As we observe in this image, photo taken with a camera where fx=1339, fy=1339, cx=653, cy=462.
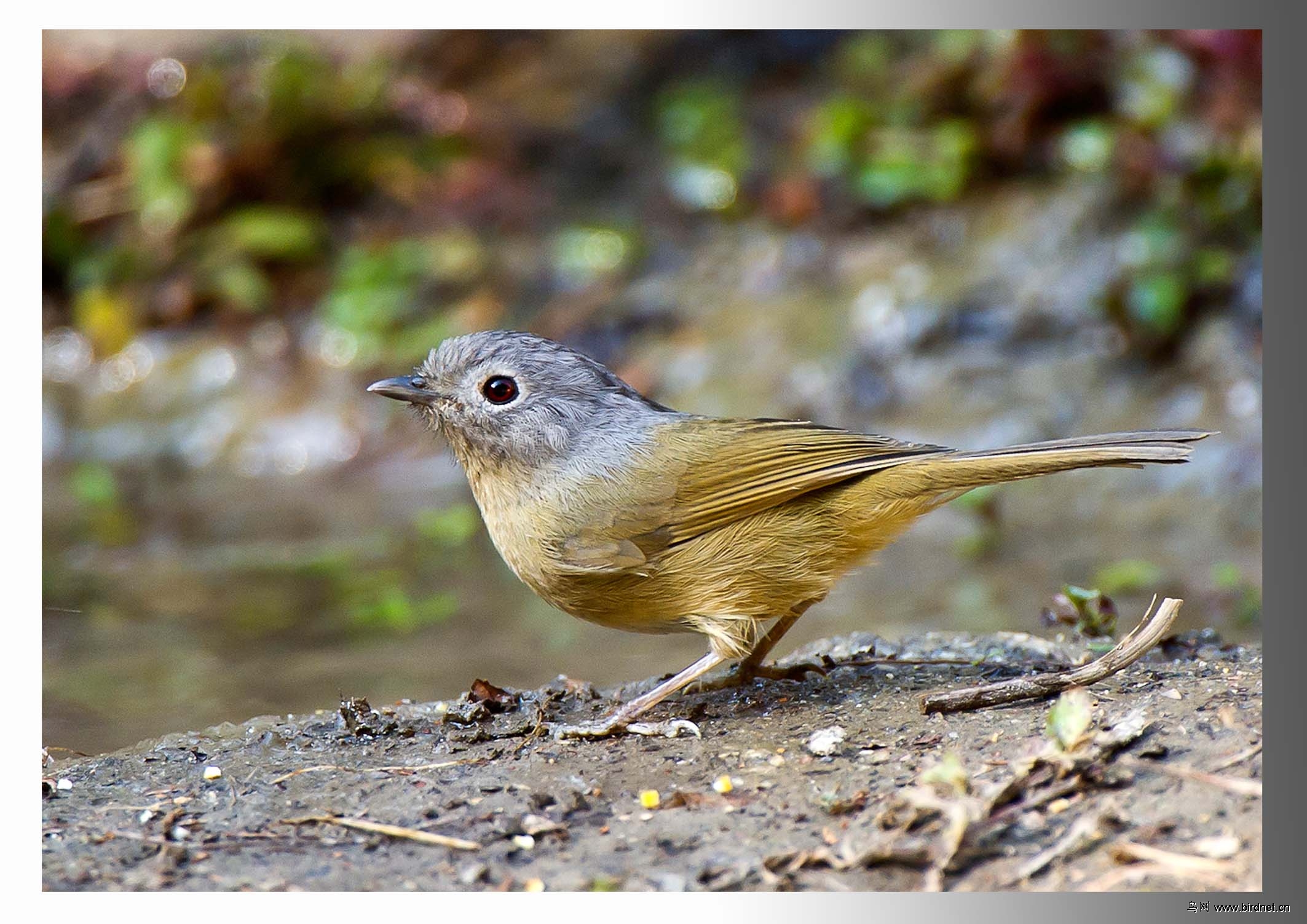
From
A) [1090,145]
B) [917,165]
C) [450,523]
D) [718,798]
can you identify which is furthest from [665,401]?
[718,798]

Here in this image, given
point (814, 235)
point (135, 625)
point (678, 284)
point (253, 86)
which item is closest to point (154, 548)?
point (135, 625)

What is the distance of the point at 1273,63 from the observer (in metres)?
3.87

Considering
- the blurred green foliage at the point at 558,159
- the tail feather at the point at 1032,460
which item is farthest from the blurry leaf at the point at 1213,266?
the tail feather at the point at 1032,460

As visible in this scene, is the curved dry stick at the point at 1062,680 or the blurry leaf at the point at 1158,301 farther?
the blurry leaf at the point at 1158,301

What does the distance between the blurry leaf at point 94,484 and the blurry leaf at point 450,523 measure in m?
2.08

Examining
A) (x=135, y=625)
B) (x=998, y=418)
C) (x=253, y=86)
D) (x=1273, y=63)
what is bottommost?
(x=135, y=625)

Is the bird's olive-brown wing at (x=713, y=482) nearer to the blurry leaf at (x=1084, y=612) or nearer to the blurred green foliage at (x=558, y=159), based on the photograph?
the blurry leaf at (x=1084, y=612)

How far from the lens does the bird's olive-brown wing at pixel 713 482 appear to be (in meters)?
4.24

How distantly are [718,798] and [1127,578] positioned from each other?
12.1 ft

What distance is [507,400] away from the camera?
15.0 feet

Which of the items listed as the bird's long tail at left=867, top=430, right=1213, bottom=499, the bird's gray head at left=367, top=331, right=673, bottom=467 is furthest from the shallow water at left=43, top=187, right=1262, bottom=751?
the bird's long tail at left=867, top=430, right=1213, bottom=499

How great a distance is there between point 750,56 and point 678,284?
5.10 feet
